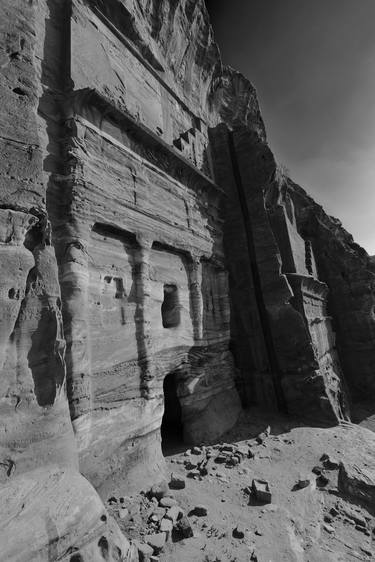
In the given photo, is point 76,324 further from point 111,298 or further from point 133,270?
point 133,270

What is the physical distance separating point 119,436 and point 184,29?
44.7ft

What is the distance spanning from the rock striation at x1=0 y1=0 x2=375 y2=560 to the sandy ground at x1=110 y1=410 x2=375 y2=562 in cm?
74

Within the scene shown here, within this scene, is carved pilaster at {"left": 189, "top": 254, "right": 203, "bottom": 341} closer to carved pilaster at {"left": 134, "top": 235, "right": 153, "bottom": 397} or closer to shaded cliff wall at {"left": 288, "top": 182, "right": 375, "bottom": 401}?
carved pilaster at {"left": 134, "top": 235, "right": 153, "bottom": 397}

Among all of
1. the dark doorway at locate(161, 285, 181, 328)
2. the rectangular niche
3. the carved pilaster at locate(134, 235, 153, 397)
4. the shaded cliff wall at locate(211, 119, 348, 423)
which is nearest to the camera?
the rectangular niche

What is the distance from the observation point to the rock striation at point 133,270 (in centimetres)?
383

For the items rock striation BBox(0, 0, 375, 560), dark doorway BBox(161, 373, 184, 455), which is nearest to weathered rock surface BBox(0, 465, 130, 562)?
rock striation BBox(0, 0, 375, 560)

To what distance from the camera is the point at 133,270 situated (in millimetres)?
6750

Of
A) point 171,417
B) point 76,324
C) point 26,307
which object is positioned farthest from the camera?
point 171,417

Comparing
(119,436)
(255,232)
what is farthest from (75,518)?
(255,232)

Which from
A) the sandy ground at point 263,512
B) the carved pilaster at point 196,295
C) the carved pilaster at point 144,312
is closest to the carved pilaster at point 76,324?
the carved pilaster at point 144,312

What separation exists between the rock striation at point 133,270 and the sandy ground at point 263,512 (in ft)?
2.44

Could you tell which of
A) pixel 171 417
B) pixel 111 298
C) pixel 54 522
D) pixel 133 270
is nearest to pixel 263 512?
pixel 54 522

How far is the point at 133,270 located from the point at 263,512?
5.04 metres

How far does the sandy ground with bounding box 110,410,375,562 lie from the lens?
154 inches
